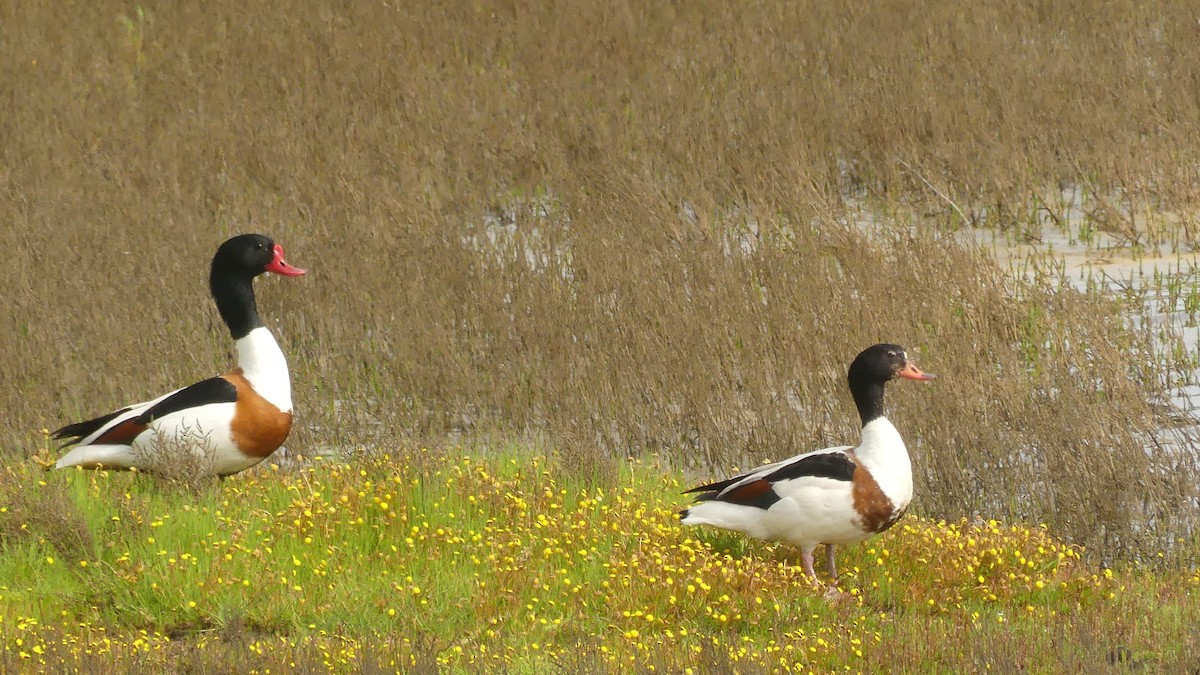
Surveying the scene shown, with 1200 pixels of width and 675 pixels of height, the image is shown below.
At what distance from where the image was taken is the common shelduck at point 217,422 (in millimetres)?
6547

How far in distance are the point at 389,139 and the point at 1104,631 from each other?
8.50 meters

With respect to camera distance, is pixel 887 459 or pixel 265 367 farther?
pixel 265 367

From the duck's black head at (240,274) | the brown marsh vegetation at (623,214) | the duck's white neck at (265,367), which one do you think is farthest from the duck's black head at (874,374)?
the duck's black head at (240,274)

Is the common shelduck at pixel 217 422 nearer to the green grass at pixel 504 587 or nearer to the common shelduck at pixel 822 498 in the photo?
the green grass at pixel 504 587

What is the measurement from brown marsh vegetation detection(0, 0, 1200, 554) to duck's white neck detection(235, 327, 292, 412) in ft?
1.90

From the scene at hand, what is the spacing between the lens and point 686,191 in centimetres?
1150

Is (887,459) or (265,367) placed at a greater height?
(265,367)

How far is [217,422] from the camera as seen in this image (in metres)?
6.54

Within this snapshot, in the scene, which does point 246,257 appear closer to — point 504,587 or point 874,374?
point 504,587

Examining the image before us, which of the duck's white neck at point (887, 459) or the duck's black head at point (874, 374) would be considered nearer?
the duck's white neck at point (887, 459)

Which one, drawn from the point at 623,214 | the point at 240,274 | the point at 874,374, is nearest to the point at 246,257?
the point at 240,274

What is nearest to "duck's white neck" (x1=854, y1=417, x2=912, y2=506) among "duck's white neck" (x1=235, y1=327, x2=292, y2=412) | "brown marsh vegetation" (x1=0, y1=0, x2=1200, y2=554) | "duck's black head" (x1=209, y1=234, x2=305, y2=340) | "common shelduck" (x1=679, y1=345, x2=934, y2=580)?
"common shelduck" (x1=679, y1=345, x2=934, y2=580)

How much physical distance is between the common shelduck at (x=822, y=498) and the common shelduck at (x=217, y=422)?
6.14 feet

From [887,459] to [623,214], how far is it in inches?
188
